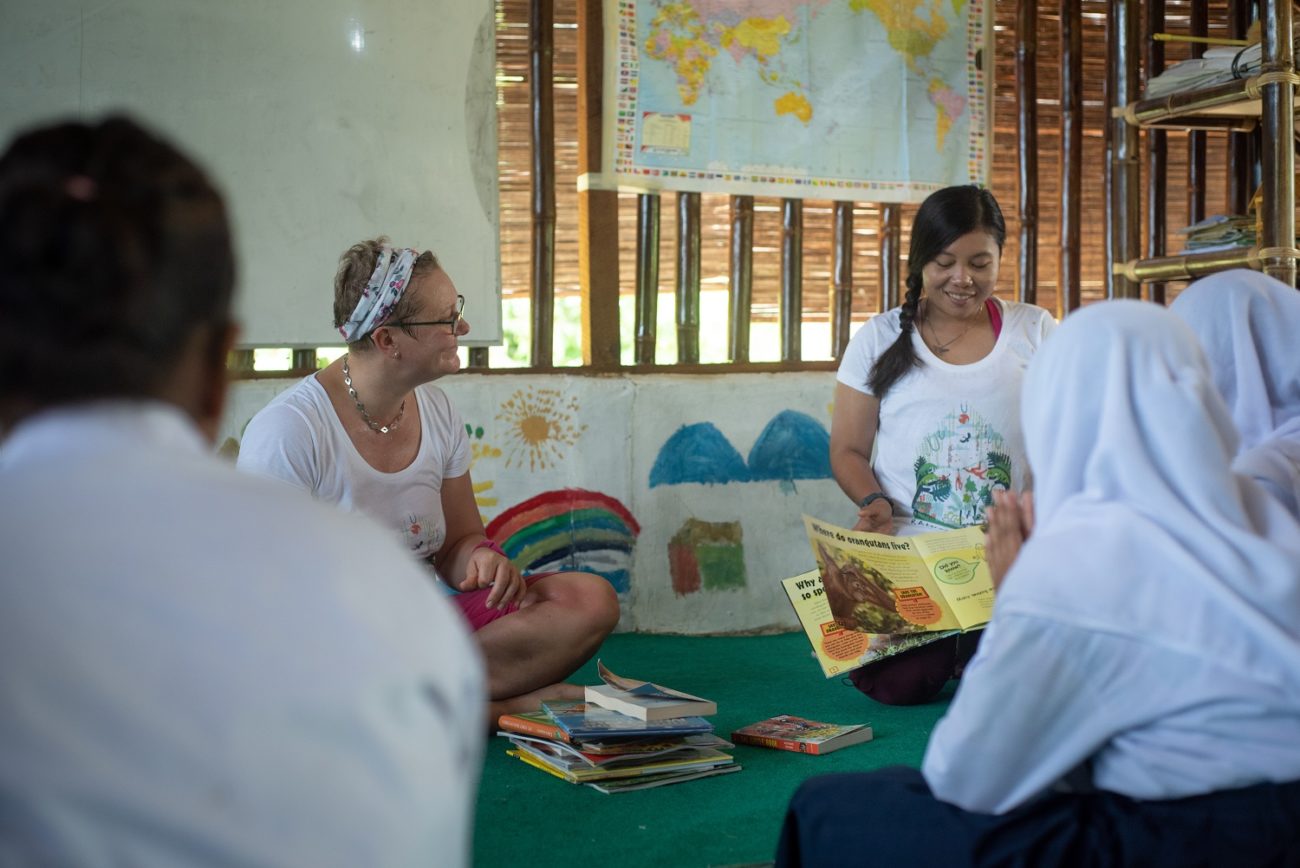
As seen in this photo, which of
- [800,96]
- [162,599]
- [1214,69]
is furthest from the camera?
[800,96]

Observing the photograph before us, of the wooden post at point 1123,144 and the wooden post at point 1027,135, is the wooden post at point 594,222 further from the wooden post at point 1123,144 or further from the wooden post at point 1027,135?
the wooden post at point 1123,144

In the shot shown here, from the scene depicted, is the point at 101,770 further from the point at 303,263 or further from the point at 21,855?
the point at 303,263

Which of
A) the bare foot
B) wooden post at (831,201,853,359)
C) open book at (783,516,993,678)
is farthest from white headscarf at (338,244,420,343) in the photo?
wooden post at (831,201,853,359)

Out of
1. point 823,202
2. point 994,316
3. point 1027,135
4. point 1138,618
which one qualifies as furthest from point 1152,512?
point 823,202

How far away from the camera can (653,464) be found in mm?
4398

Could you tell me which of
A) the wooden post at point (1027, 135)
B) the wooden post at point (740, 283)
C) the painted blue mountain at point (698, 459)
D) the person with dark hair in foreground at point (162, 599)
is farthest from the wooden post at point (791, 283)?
the person with dark hair in foreground at point (162, 599)

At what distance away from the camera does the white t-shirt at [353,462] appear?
9.27 ft

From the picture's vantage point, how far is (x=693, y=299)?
457 cm

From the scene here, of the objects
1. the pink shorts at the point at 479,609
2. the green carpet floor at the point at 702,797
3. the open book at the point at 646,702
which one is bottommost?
the green carpet floor at the point at 702,797

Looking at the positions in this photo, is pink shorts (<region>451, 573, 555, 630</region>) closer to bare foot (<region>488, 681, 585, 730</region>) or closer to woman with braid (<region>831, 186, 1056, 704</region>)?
bare foot (<region>488, 681, 585, 730</region>)

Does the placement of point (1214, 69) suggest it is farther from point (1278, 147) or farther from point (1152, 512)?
point (1152, 512)

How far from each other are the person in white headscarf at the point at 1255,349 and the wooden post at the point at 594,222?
91.7 inches

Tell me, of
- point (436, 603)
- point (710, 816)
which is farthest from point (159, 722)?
point (710, 816)

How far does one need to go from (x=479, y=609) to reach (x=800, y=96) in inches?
91.7
